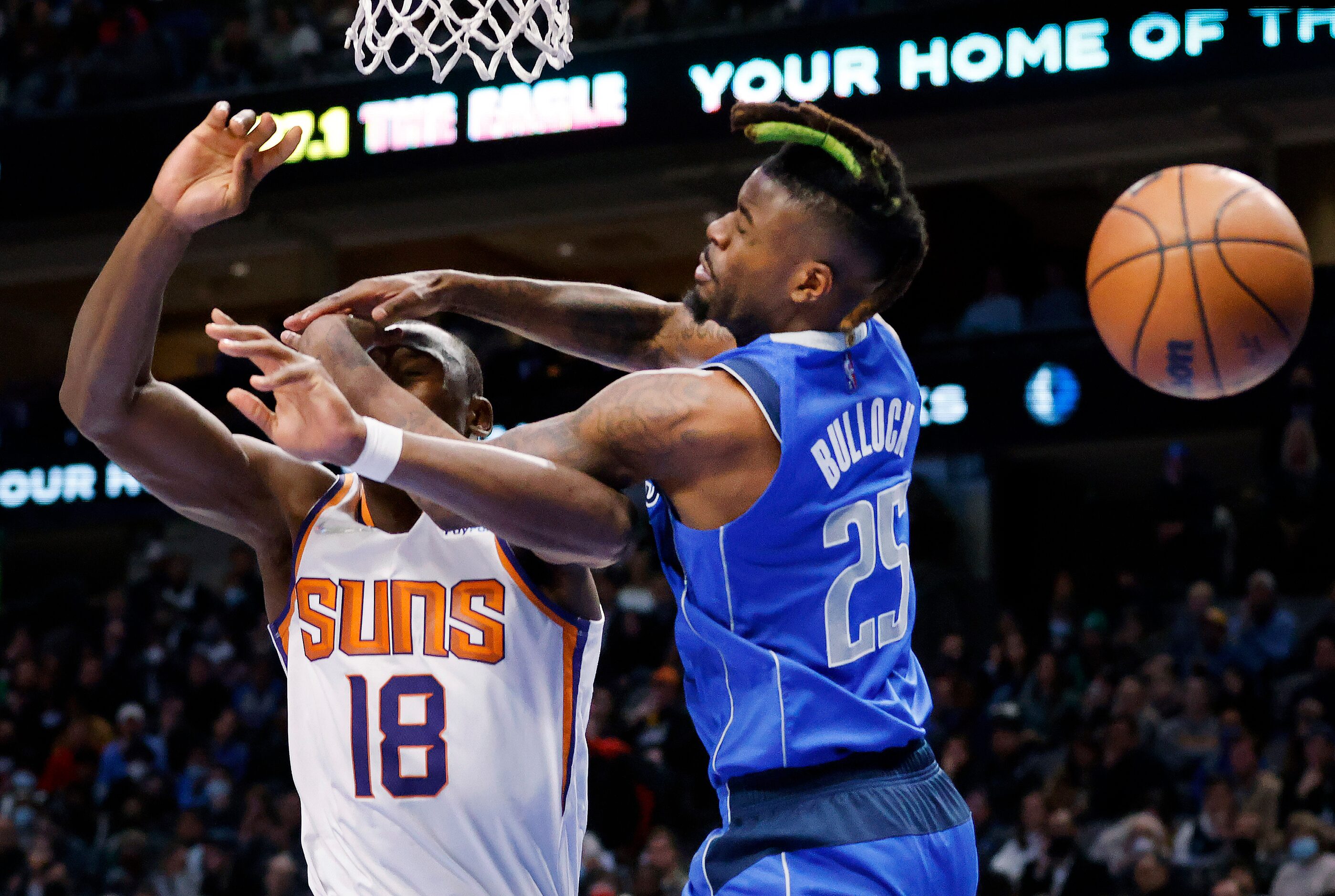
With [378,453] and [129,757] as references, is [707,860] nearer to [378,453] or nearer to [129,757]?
[378,453]

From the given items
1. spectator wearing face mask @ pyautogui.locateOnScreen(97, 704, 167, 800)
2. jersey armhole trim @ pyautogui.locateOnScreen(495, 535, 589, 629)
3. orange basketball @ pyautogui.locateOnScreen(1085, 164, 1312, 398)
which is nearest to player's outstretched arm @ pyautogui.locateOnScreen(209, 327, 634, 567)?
jersey armhole trim @ pyautogui.locateOnScreen(495, 535, 589, 629)

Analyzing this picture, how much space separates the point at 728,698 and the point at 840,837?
0.96ft

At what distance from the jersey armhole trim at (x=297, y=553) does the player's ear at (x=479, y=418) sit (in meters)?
0.28

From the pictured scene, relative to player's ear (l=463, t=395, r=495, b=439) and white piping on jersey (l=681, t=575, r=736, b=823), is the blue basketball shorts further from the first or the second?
player's ear (l=463, t=395, r=495, b=439)

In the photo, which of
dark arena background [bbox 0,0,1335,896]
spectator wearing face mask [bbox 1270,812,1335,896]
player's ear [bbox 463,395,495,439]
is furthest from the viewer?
dark arena background [bbox 0,0,1335,896]

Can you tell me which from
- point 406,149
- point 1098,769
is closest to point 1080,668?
point 1098,769

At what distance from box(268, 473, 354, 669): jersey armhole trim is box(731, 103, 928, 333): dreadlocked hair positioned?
1.22 metres

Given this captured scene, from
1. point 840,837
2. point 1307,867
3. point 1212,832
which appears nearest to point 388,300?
point 840,837

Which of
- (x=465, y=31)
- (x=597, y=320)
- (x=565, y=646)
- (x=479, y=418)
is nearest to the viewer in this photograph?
(x=565, y=646)

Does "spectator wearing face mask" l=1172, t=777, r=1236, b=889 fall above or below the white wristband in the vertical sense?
below

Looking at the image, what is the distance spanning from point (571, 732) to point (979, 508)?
11.5 m

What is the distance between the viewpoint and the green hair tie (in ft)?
8.93

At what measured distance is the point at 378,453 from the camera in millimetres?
2463

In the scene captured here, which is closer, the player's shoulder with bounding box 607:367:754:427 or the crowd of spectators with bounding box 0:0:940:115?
the player's shoulder with bounding box 607:367:754:427
